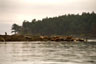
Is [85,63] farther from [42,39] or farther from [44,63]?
[42,39]

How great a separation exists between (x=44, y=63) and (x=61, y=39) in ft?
299

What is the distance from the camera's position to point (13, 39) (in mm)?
122188

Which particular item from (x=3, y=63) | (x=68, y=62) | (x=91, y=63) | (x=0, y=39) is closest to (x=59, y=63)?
(x=68, y=62)

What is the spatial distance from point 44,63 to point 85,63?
4.58 m

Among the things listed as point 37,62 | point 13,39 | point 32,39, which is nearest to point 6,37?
point 13,39

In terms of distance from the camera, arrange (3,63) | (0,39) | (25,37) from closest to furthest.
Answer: (3,63) → (0,39) → (25,37)

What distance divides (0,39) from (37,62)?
8573cm

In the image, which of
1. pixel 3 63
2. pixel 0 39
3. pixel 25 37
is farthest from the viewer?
pixel 25 37

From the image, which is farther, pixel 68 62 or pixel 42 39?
pixel 42 39

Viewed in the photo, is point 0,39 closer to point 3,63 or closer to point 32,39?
point 32,39

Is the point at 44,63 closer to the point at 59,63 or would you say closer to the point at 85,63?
the point at 59,63

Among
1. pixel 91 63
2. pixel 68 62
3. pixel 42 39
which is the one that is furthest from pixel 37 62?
pixel 42 39

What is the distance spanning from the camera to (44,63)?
31.8 metres

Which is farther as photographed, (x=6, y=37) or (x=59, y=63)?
(x=6, y=37)
